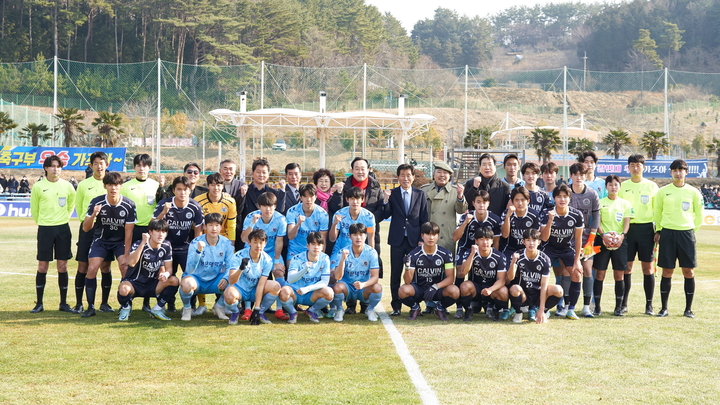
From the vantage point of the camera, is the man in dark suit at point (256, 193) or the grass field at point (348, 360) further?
the man in dark suit at point (256, 193)

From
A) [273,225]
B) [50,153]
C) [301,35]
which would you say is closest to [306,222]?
[273,225]

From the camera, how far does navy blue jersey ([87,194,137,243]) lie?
7473 mm

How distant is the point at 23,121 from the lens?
37.6m

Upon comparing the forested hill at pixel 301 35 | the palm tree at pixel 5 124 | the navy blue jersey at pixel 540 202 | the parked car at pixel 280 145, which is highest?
the forested hill at pixel 301 35

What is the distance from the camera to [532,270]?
7.42 meters

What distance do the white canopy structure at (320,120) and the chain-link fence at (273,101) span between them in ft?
4.09

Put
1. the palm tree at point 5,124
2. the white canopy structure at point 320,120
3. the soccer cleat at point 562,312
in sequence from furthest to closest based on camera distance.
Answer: the palm tree at point 5,124 → the white canopy structure at point 320,120 → the soccer cleat at point 562,312

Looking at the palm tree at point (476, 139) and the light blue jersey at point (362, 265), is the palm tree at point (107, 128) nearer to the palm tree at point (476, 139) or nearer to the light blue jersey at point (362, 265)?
the palm tree at point (476, 139)

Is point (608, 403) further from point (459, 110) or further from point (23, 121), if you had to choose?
point (459, 110)

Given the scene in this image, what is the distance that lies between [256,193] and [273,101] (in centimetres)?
3589

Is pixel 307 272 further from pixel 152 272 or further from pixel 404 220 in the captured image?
pixel 152 272

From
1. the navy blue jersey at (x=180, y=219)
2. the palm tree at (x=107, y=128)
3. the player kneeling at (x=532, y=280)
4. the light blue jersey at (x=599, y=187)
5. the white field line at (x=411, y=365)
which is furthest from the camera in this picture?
the palm tree at (x=107, y=128)

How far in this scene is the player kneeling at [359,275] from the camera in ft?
24.5

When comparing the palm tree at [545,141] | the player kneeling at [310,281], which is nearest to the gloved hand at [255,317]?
the player kneeling at [310,281]
